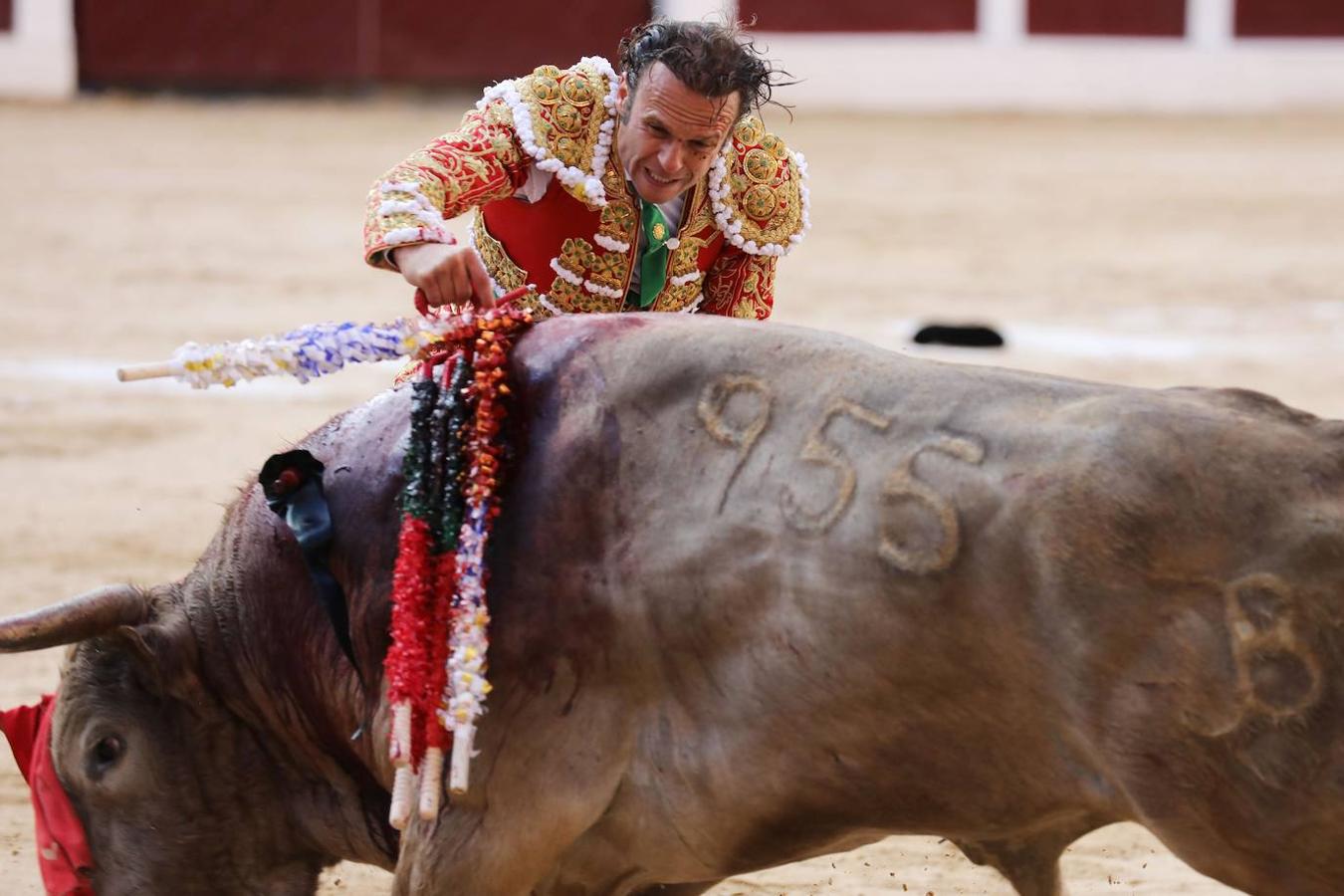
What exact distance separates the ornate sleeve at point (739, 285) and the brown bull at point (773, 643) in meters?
0.67

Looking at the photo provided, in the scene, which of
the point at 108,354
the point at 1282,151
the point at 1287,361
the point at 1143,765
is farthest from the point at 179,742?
the point at 1282,151

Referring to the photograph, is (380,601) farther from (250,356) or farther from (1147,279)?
(1147,279)

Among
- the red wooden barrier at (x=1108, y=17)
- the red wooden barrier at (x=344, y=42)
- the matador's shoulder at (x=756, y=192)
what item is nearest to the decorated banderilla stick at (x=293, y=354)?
the matador's shoulder at (x=756, y=192)

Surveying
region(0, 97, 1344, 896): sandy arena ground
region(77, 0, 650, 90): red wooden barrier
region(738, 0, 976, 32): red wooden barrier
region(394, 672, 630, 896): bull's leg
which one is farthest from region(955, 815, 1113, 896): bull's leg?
region(738, 0, 976, 32): red wooden barrier

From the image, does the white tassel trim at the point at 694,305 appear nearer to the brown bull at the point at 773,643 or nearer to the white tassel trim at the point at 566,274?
the white tassel trim at the point at 566,274

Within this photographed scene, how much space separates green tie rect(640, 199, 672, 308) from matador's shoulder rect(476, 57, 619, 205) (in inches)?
3.5

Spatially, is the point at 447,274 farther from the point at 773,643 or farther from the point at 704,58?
the point at 773,643

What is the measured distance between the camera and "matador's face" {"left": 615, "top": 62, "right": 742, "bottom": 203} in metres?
2.76

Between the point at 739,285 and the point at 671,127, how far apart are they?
47 cm

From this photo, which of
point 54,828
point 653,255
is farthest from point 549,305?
point 54,828

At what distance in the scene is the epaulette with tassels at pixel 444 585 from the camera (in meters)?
2.41

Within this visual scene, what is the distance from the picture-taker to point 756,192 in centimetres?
312

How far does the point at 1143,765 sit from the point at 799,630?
0.42 metres

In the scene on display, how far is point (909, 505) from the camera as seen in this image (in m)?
2.18
